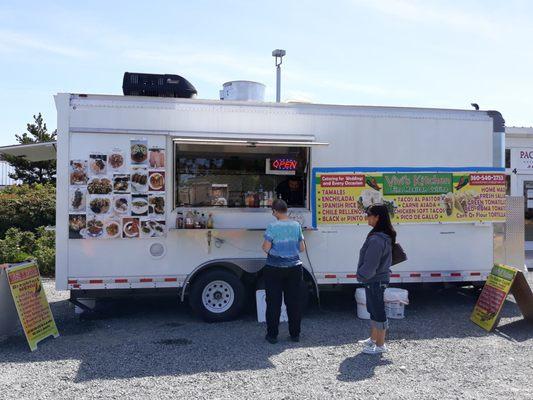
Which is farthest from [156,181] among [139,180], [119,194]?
[119,194]

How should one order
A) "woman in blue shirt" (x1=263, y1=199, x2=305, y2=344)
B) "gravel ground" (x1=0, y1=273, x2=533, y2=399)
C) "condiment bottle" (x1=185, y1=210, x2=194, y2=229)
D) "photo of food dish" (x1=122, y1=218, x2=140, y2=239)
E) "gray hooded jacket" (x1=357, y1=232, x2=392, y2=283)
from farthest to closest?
"condiment bottle" (x1=185, y1=210, x2=194, y2=229) → "photo of food dish" (x1=122, y1=218, x2=140, y2=239) → "woman in blue shirt" (x1=263, y1=199, x2=305, y2=344) → "gray hooded jacket" (x1=357, y1=232, x2=392, y2=283) → "gravel ground" (x1=0, y1=273, x2=533, y2=399)

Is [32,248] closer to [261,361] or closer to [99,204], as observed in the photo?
[99,204]

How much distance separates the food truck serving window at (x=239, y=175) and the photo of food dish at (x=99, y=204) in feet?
2.73

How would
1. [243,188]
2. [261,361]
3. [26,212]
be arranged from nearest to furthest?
[261,361] → [243,188] → [26,212]

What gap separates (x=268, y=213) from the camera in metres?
6.78

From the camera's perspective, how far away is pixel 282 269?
5.85m

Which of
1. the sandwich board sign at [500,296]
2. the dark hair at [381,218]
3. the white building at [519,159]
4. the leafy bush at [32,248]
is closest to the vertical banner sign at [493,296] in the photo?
the sandwich board sign at [500,296]

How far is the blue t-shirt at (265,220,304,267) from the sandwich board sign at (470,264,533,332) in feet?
8.41

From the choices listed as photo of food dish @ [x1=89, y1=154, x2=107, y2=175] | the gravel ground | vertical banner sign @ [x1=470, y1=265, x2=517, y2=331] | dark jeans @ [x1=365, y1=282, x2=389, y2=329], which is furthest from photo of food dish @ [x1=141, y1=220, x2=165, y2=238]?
vertical banner sign @ [x1=470, y1=265, x2=517, y2=331]

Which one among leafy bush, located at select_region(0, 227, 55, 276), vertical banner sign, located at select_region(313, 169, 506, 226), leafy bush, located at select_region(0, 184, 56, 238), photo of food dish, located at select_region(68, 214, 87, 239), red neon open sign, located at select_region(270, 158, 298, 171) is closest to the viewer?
photo of food dish, located at select_region(68, 214, 87, 239)

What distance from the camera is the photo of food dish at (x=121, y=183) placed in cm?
644

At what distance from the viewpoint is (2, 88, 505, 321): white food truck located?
6.41 meters

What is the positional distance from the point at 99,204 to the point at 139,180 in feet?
1.80

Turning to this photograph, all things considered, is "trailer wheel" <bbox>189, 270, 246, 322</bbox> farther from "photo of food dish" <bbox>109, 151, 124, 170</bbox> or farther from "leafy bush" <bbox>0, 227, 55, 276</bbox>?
"leafy bush" <bbox>0, 227, 55, 276</bbox>
